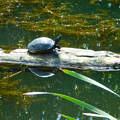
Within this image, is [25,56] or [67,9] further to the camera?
[67,9]

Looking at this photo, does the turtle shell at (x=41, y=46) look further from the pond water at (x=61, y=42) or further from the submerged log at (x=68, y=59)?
the pond water at (x=61, y=42)

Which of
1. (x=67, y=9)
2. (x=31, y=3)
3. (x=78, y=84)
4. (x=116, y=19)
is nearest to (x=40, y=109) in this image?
(x=78, y=84)

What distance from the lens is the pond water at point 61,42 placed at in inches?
122

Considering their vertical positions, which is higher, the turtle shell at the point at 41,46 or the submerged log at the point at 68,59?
the turtle shell at the point at 41,46

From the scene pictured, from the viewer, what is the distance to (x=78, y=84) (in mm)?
3758

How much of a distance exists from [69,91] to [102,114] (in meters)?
2.43

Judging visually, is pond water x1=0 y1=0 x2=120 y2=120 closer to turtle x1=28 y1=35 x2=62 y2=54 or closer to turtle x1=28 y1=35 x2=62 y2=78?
Result: turtle x1=28 y1=35 x2=62 y2=78

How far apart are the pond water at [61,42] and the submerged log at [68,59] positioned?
14cm

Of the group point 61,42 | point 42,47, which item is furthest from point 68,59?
point 61,42

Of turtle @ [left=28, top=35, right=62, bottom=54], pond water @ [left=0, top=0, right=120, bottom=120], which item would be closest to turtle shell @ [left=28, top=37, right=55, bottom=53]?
turtle @ [left=28, top=35, right=62, bottom=54]

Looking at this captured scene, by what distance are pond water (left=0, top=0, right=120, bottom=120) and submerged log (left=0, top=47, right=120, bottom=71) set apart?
0.14 meters

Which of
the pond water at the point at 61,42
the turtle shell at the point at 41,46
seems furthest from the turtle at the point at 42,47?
the pond water at the point at 61,42

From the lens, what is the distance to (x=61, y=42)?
556 centimetres

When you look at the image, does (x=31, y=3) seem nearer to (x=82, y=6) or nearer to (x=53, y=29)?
(x=82, y=6)
